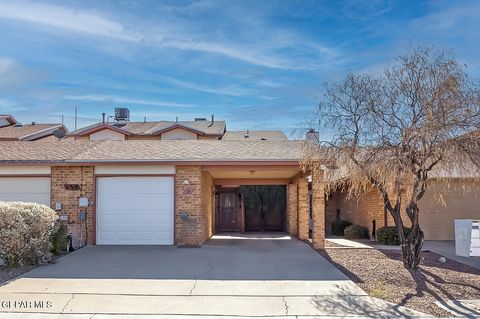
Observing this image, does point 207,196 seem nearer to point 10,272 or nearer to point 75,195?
point 75,195

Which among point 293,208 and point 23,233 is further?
point 293,208

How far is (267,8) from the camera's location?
10.6 meters

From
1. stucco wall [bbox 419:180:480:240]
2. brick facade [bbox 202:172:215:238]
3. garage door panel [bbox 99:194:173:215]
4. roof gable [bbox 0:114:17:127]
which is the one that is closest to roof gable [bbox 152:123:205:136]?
brick facade [bbox 202:172:215:238]

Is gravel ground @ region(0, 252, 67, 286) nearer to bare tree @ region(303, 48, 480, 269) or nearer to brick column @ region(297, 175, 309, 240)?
bare tree @ region(303, 48, 480, 269)

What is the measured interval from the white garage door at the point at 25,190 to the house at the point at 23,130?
346 inches

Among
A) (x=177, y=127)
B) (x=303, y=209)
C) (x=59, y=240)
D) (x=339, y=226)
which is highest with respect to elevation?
(x=177, y=127)

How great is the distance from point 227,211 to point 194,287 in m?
15.5

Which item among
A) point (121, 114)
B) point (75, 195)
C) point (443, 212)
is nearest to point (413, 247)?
point (443, 212)

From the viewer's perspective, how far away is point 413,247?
401 inches

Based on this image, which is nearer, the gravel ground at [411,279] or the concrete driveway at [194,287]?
the concrete driveway at [194,287]

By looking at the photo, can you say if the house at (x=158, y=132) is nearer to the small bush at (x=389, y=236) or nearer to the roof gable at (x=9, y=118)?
the roof gable at (x=9, y=118)

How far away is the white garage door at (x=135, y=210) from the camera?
47.1ft

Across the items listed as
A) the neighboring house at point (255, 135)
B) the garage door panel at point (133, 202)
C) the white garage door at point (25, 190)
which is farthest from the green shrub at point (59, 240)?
the neighboring house at point (255, 135)

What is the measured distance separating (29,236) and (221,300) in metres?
5.21
